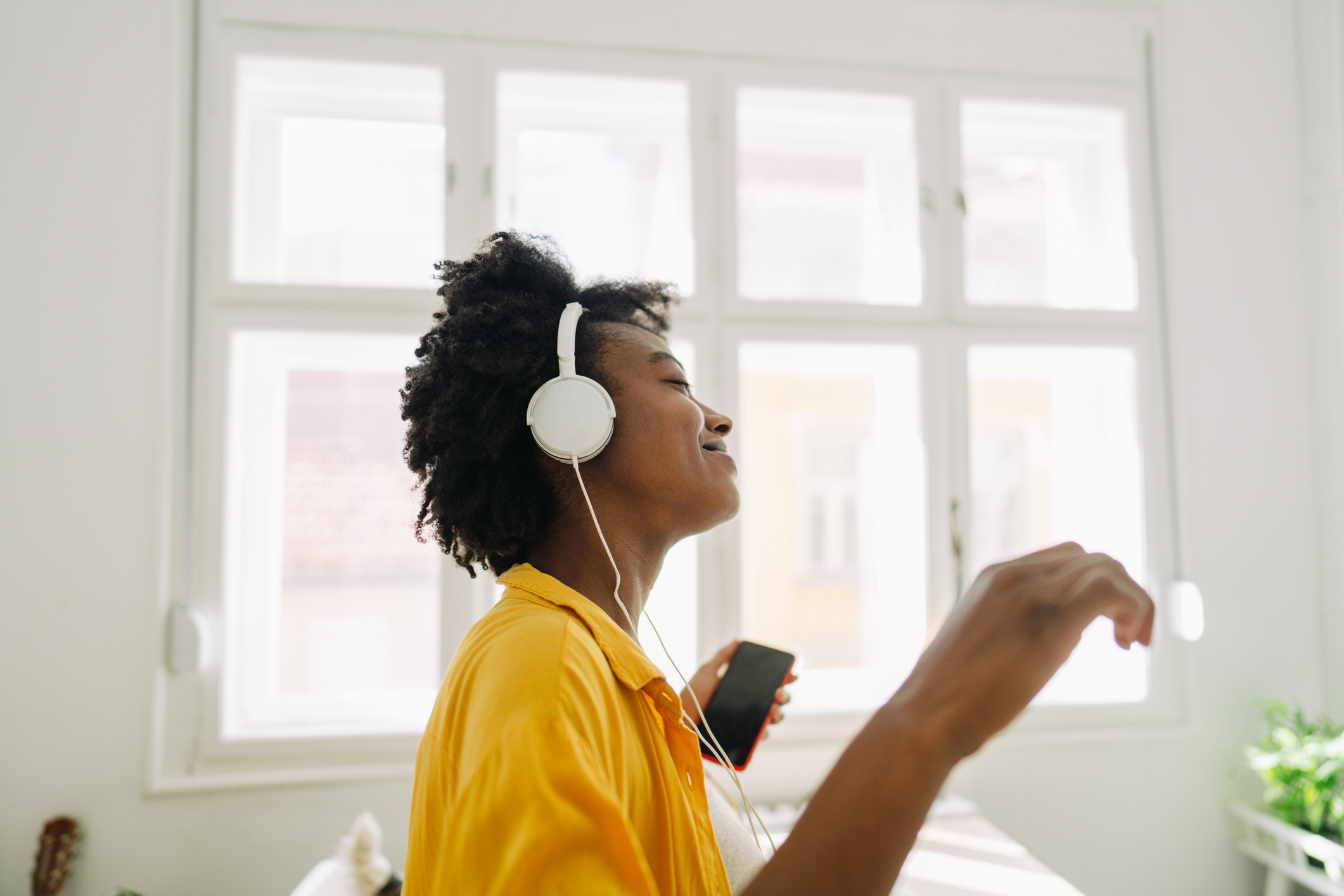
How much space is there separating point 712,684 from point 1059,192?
75.1 inches

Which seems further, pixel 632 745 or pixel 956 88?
pixel 956 88

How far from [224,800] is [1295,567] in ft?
8.50

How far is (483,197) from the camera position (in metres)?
1.70

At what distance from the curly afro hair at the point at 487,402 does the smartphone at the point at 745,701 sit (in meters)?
0.37

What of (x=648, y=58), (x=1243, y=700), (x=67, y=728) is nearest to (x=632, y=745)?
(x=67, y=728)

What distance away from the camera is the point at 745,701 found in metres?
1.01

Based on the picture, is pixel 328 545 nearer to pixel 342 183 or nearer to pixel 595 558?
pixel 342 183

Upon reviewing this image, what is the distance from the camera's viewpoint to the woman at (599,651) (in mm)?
457

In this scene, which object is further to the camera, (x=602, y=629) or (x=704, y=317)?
(x=704, y=317)

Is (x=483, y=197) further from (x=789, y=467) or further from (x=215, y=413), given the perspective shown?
(x=789, y=467)

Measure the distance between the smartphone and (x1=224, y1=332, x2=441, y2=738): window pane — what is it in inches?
37.2

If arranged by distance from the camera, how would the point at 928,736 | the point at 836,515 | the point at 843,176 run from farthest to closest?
the point at 836,515 → the point at 843,176 → the point at 928,736

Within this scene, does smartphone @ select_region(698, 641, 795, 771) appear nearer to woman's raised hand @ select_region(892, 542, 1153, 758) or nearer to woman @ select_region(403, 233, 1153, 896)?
woman @ select_region(403, 233, 1153, 896)

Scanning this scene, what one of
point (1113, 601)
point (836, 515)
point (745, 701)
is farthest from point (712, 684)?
point (836, 515)
